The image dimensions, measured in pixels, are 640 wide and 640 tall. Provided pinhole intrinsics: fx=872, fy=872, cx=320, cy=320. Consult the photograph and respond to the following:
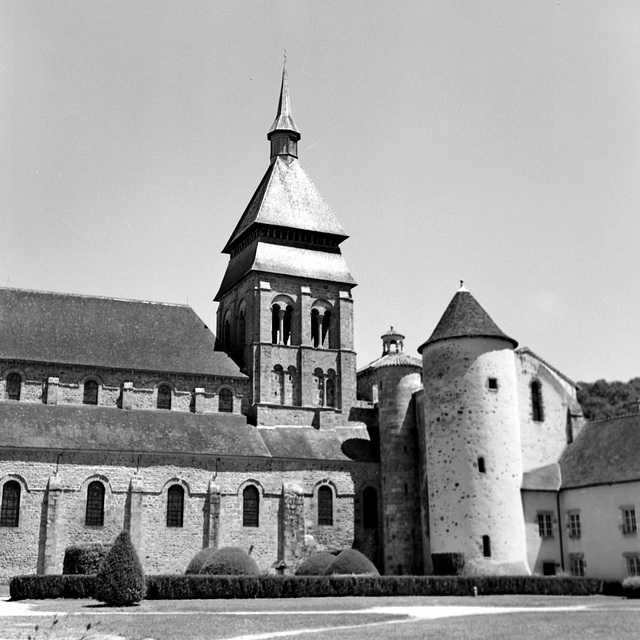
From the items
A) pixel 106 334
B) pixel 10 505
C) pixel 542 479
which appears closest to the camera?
pixel 10 505

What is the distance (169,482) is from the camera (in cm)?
4303

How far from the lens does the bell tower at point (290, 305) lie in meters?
50.5

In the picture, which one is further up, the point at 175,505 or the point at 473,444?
the point at 473,444

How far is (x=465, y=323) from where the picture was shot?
4244 centimetres

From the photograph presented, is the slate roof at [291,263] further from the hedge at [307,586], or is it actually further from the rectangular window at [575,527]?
the hedge at [307,586]

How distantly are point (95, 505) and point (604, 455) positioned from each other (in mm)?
23918

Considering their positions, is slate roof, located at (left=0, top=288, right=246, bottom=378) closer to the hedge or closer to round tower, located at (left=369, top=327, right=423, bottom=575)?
round tower, located at (left=369, top=327, right=423, bottom=575)

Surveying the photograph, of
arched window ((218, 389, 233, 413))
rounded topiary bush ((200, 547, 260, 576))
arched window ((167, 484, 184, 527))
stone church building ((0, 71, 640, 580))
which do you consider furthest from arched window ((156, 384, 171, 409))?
rounded topiary bush ((200, 547, 260, 576))

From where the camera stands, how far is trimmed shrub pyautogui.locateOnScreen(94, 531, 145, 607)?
27.6 meters

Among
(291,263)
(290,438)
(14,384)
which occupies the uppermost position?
(291,263)

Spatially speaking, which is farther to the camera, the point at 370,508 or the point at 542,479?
the point at 370,508

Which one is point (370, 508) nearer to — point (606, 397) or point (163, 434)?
point (163, 434)

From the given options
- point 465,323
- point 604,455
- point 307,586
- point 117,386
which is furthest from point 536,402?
point 117,386

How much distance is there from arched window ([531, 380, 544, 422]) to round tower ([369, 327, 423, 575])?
7328 mm
